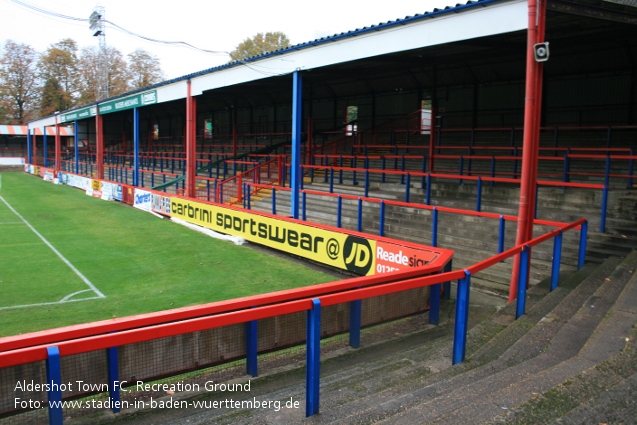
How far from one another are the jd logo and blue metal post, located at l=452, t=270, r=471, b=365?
5.14 meters

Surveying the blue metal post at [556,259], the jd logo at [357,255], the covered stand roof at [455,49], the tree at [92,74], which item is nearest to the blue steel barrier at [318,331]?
the blue metal post at [556,259]

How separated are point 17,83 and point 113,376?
83.4 meters

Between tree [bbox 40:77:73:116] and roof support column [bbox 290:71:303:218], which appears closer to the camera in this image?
roof support column [bbox 290:71:303:218]

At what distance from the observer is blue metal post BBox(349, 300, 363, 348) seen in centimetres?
553

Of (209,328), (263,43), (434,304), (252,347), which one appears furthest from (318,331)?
(263,43)

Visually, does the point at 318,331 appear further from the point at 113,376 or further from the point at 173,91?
the point at 173,91

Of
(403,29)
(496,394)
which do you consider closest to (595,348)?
(496,394)

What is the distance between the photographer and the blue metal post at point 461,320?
4.62 m

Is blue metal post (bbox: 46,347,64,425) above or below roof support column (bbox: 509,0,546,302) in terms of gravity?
below

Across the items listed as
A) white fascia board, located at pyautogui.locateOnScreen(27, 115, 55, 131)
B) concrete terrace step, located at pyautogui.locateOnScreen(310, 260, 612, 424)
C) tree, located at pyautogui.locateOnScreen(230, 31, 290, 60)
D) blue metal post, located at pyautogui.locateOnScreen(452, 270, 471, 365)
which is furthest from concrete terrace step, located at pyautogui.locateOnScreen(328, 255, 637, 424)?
tree, located at pyautogui.locateOnScreen(230, 31, 290, 60)

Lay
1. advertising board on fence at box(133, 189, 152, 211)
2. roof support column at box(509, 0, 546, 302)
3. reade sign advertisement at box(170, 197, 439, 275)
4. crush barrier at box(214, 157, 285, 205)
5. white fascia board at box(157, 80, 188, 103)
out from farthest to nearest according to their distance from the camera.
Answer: advertising board on fence at box(133, 189, 152, 211) < white fascia board at box(157, 80, 188, 103) < crush barrier at box(214, 157, 285, 205) < reade sign advertisement at box(170, 197, 439, 275) < roof support column at box(509, 0, 546, 302)

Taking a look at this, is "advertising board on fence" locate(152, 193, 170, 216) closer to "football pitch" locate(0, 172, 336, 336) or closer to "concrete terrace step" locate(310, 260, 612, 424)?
"football pitch" locate(0, 172, 336, 336)

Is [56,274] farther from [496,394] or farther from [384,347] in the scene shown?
[496,394]

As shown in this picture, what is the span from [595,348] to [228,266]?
8.36m
